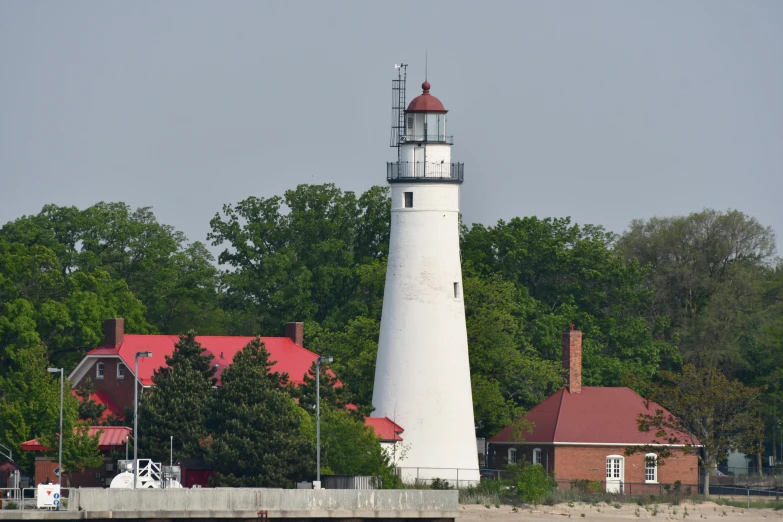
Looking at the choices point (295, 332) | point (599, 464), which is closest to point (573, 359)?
point (599, 464)

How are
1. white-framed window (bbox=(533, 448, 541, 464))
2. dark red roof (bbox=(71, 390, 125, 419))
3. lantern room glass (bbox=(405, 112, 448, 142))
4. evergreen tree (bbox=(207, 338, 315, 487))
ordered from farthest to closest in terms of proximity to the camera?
white-framed window (bbox=(533, 448, 541, 464)) < dark red roof (bbox=(71, 390, 125, 419)) < lantern room glass (bbox=(405, 112, 448, 142)) < evergreen tree (bbox=(207, 338, 315, 487))

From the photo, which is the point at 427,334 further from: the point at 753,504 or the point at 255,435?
the point at 753,504

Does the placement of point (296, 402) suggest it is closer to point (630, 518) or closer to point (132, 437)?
point (132, 437)

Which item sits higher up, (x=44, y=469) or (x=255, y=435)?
(x=255, y=435)

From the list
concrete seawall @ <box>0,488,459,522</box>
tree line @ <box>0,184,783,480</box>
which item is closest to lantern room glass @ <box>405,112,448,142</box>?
tree line @ <box>0,184,783,480</box>

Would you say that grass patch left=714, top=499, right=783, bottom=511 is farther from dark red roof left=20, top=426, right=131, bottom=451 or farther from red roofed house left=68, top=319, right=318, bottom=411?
dark red roof left=20, top=426, right=131, bottom=451

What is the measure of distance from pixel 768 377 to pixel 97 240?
38.9 metres

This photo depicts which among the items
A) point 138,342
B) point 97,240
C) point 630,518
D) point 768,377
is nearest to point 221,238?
point 97,240

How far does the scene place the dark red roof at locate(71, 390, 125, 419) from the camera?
75.9 metres

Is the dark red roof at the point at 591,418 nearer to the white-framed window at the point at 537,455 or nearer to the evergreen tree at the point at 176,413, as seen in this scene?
the white-framed window at the point at 537,455

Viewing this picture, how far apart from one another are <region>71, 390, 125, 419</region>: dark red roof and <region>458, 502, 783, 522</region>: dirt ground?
1707 cm

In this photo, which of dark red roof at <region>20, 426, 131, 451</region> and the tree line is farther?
the tree line

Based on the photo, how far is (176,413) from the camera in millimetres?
69688

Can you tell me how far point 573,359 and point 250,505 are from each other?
28936 mm
